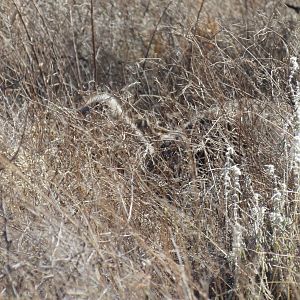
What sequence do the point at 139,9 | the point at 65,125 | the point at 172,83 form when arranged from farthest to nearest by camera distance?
1. the point at 139,9
2. the point at 172,83
3. the point at 65,125

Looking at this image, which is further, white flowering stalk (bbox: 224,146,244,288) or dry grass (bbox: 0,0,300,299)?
white flowering stalk (bbox: 224,146,244,288)

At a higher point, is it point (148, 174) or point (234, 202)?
point (234, 202)

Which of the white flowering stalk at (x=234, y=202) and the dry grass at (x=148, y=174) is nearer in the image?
the dry grass at (x=148, y=174)

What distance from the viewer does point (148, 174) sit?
411 centimetres

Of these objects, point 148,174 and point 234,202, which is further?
point 148,174

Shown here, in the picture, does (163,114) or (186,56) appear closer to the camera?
(163,114)

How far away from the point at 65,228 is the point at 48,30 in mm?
2704

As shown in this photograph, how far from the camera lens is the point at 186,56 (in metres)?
5.57

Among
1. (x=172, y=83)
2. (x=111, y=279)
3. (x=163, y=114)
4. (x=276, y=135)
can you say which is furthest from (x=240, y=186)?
(x=172, y=83)

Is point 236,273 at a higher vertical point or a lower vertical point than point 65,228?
lower

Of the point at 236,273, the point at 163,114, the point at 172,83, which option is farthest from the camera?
the point at 172,83

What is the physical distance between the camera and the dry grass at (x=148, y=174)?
119 inches

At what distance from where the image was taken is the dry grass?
3018 mm

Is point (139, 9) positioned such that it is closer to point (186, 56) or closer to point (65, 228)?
point (186, 56)
